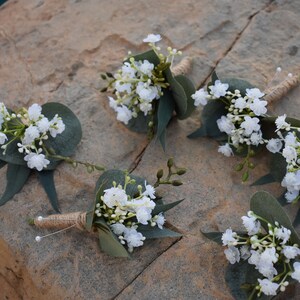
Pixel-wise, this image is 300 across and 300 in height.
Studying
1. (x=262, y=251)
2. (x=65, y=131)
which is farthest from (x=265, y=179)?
(x=65, y=131)

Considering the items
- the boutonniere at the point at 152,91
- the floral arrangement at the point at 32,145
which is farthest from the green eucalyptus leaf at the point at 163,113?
the floral arrangement at the point at 32,145

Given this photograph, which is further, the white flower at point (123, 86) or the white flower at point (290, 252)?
the white flower at point (123, 86)

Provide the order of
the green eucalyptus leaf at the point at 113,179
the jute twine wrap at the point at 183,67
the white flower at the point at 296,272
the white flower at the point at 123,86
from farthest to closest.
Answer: the jute twine wrap at the point at 183,67 < the white flower at the point at 123,86 < the green eucalyptus leaf at the point at 113,179 < the white flower at the point at 296,272

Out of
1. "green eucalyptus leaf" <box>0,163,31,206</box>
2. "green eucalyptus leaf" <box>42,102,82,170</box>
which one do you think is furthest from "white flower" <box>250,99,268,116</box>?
"green eucalyptus leaf" <box>0,163,31,206</box>

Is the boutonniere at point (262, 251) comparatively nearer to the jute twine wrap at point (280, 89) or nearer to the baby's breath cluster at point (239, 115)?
the baby's breath cluster at point (239, 115)

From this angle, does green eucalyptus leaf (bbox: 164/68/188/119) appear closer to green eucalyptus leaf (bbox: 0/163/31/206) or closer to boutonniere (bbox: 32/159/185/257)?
boutonniere (bbox: 32/159/185/257)
